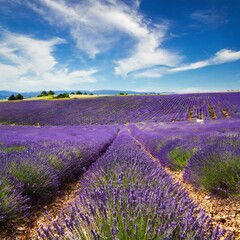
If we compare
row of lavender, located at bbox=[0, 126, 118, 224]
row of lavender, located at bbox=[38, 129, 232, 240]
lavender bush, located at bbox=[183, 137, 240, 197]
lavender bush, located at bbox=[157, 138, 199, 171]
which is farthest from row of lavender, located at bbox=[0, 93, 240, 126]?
row of lavender, located at bbox=[38, 129, 232, 240]

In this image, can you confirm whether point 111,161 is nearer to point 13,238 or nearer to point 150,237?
point 13,238

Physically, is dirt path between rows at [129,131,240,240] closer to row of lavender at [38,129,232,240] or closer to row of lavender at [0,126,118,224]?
row of lavender at [38,129,232,240]

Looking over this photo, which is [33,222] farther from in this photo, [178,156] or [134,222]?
[178,156]

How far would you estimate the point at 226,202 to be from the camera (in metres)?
3.30

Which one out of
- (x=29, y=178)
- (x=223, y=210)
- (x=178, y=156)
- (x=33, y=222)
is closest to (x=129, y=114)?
(x=178, y=156)

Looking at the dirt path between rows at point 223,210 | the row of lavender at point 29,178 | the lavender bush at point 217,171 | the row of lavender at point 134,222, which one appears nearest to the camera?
the row of lavender at point 134,222

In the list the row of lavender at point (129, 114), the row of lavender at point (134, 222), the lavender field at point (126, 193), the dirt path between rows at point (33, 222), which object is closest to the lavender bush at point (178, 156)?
the lavender field at point (126, 193)

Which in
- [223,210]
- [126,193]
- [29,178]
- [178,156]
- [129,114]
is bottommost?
[129,114]

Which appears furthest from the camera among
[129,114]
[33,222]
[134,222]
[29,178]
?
[129,114]

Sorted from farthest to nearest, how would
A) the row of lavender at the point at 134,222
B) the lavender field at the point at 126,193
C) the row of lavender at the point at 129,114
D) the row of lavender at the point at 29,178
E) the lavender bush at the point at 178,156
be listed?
the row of lavender at the point at 129,114 → the lavender bush at the point at 178,156 → the row of lavender at the point at 29,178 → the lavender field at the point at 126,193 → the row of lavender at the point at 134,222

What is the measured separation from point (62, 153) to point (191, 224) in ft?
13.6

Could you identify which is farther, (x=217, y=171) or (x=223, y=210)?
(x=217, y=171)

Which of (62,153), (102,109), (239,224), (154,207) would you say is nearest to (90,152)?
(62,153)

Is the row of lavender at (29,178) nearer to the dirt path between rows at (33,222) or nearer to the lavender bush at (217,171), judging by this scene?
the dirt path between rows at (33,222)
